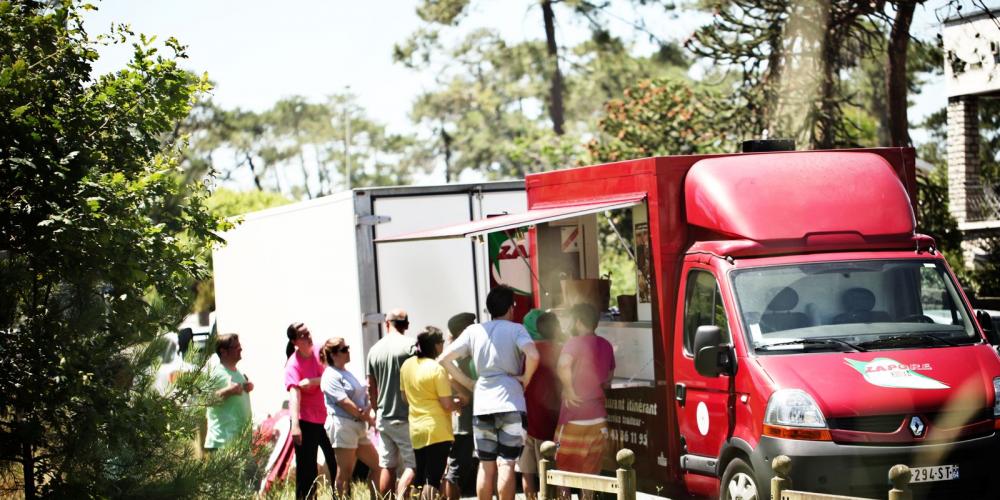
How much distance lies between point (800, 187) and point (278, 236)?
7.41m

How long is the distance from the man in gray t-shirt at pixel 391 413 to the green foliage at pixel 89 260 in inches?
108

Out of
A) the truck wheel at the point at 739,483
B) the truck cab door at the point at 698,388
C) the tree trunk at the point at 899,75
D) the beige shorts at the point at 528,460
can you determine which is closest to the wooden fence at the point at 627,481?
the truck wheel at the point at 739,483

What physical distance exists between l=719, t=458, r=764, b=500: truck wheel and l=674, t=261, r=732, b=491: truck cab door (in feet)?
0.53

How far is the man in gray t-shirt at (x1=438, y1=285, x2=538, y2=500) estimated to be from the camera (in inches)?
377

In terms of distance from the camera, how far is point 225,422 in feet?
36.1

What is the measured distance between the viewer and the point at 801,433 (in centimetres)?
787

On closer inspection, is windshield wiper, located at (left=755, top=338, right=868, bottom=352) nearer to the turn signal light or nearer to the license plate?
the turn signal light

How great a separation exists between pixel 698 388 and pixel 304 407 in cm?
370

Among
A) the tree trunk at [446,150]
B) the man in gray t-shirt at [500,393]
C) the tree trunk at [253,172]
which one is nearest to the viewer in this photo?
the man in gray t-shirt at [500,393]

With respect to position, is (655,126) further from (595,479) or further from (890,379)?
(595,479)

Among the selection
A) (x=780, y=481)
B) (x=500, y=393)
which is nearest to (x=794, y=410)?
(x=780, y=481)

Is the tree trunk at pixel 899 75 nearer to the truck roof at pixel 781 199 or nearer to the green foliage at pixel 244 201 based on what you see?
the truck roof at pixel 781 199

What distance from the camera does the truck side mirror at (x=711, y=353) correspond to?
8352 millimetres

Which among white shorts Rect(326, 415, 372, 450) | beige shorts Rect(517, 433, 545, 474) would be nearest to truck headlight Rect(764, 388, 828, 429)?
beige shorts Rect(517, 433, 545, 474)
